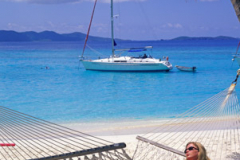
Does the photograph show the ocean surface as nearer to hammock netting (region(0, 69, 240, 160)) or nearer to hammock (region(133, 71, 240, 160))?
hammock (region(133, 71, 240, 160))

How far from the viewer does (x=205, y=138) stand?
6.76 m

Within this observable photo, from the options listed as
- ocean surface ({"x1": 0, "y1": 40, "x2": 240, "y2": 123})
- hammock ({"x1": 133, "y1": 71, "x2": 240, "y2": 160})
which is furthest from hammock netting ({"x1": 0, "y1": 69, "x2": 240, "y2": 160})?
ocean surface ({"x1": 0, "y1": 40, "x2": 240, "y2": 123})

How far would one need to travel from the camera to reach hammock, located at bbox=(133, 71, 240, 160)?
16.1ft

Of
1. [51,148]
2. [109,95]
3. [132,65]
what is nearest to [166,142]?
[51,148]

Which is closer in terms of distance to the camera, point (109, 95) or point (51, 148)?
point (51, 148)

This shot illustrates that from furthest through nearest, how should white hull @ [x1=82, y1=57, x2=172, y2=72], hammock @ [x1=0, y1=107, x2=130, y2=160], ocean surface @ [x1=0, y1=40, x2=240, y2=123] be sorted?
white hull @ [x1=82, y1=57, x2=172, y2=72] < ocean surface @ [x1=0, y1=40, x2=240, y2=123] < hammock @ [x1=0, y1=107, x2=130, y2=160]

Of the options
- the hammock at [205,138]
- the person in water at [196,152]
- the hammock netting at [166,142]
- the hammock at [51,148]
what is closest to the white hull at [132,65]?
the hammock at [205,138]

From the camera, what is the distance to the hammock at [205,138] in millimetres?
4906

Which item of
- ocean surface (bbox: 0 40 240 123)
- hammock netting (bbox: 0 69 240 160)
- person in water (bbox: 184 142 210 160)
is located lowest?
ocean surface (bbox: 0 40 240 123)

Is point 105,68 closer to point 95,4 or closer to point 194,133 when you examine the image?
point 95,4

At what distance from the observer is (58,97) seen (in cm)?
1600

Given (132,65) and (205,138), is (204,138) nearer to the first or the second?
(205,138)

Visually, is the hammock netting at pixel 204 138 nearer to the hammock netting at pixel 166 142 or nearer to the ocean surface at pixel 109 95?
the hammock netting at pixel 166 142

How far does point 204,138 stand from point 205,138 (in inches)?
0.8
